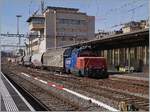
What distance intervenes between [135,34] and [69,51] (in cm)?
751

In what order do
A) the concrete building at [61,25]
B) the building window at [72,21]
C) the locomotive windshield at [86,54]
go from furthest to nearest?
the building window at [72,21] < the concrete building at [61,25] < the locomotive windshield at [86,54]

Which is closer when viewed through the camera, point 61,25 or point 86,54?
point 86,54

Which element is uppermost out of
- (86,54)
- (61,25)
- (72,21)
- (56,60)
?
(72,21)

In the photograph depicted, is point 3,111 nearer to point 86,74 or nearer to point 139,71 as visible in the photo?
point 86,74

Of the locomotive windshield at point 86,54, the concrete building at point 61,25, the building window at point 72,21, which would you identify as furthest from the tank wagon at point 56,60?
the building window at point 72,21

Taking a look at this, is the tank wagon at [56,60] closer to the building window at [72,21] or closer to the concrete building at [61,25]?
the concrete building at [61,25]

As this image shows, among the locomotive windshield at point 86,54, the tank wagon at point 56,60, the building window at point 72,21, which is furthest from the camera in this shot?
the building window at point 72,21

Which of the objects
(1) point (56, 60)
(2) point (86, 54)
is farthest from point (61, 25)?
(2) point (86, 54)

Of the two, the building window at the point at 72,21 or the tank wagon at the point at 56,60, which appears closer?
the tank wagon at the point at 56,60

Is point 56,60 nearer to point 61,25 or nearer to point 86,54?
point 86,54

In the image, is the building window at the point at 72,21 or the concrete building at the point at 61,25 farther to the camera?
the building window at the point at 72,21

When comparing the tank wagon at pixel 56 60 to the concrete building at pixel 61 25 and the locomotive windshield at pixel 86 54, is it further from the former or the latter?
the concrete building at pixel 61 25

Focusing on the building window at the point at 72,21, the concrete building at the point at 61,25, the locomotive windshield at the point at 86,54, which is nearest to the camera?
the locomotive windshield at the point at 86,54

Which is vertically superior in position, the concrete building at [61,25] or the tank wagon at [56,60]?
the concrete building at [61,25]
